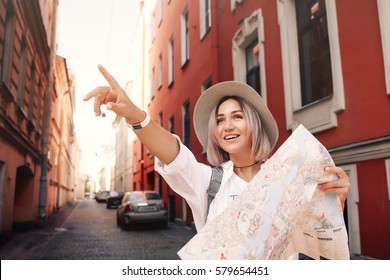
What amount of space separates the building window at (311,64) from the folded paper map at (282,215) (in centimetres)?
221

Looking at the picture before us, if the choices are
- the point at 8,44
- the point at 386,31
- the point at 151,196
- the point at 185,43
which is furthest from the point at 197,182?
the point at 151,196

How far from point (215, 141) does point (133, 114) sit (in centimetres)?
33

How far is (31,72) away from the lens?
6605 millimetres

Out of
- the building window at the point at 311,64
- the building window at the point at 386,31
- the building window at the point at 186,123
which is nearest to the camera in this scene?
the building window at the point at 386,31

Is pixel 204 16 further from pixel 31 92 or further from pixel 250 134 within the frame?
pixel 250 134

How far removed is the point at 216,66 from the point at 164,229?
3.28m

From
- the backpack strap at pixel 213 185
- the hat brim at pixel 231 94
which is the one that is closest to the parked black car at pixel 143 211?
the hat brim at pixel 231 94

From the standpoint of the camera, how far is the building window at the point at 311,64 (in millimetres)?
3221

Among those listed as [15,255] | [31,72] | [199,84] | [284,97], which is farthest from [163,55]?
[15,255]

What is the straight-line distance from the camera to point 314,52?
145 inches

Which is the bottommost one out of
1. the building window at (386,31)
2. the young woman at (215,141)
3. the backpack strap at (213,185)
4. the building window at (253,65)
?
the backpack strap at (213,185)

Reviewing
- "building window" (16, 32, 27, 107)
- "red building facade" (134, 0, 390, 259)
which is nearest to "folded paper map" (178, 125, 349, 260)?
"red building facade" (134, 0, 390, 259)

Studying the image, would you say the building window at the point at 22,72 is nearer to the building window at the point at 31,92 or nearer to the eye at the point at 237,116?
the building window at the point at 31,92

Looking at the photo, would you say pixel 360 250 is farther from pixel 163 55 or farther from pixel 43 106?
pixel 43 106
